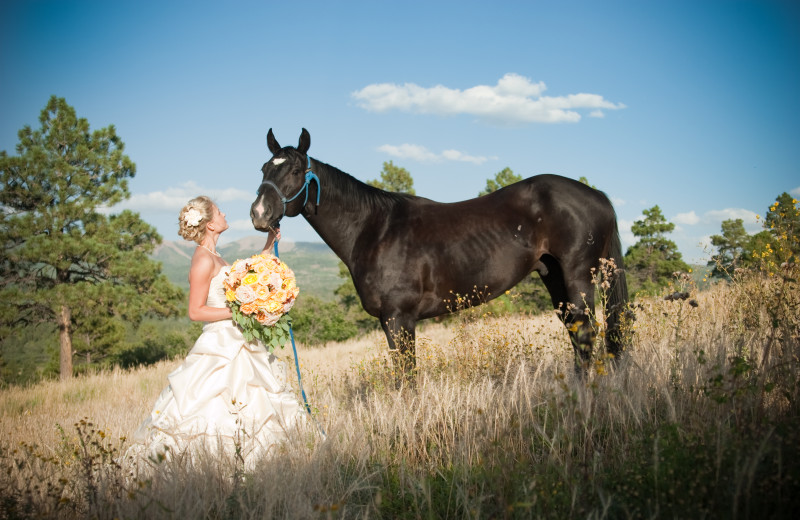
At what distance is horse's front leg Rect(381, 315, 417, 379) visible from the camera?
5080mm

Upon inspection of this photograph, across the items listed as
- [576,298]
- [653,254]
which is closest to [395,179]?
[653,254]

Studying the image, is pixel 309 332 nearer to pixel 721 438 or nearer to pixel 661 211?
pixel 661 211

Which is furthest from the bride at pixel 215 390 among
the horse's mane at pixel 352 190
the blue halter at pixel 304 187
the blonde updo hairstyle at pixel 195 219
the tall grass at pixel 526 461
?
the horse's mane at pixel 352 190

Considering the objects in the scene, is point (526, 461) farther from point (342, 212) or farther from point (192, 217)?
point (342, 212)

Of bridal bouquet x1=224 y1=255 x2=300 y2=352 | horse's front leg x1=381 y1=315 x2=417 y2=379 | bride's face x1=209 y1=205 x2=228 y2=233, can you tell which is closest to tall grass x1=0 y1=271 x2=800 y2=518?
horse's front leg x1=381 y1=315 x2=417 y2=379

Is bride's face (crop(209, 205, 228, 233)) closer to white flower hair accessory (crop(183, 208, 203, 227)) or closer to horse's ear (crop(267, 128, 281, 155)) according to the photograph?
white flower hair accessory (crop(183, 208, 203, 227))

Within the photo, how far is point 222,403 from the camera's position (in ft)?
13.7

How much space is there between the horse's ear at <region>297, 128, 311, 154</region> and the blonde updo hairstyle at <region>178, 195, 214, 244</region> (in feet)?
4.37

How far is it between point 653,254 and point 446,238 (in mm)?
15869

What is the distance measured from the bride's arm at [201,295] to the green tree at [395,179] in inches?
587

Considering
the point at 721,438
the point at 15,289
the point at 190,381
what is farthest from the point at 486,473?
the point at 15,289

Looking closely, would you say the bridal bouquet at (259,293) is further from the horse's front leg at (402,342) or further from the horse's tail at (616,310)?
the horse's tail at (616,310)

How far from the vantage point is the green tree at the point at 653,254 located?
1840 centimetres

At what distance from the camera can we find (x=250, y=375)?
4293mm
